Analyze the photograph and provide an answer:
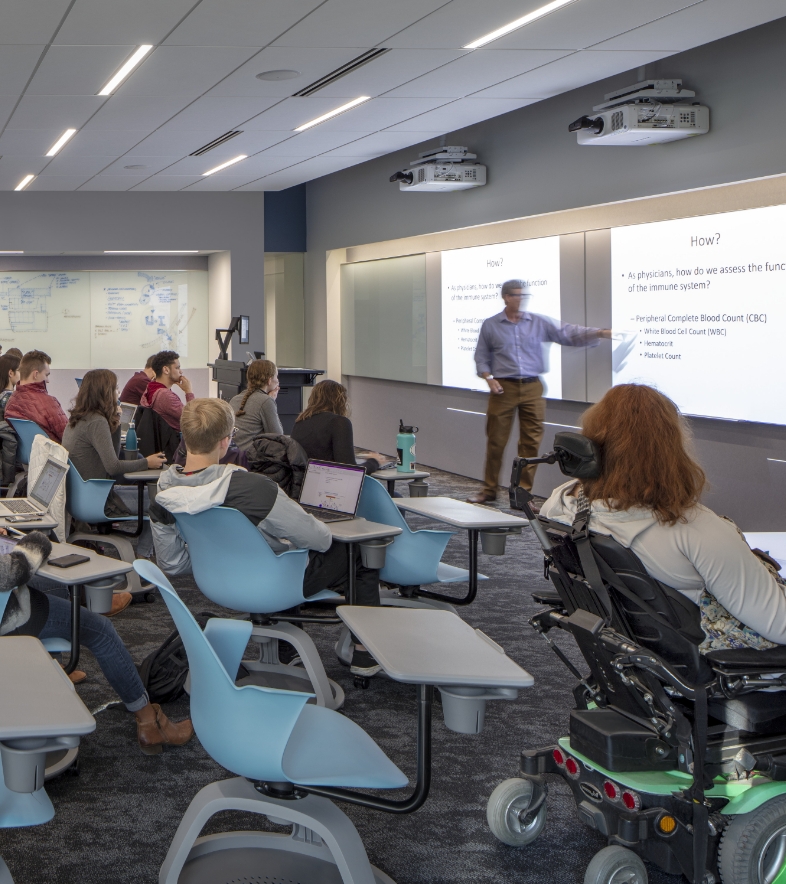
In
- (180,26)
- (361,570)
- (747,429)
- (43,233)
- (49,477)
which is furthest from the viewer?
(43,233)

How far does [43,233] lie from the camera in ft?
37.5

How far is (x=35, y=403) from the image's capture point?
20.0ft

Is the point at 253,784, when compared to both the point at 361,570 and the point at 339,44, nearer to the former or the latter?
the point at 361,570

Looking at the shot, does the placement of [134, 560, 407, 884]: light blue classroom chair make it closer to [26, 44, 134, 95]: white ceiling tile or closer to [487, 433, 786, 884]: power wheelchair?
[487, 433, 786, 884]: power wheelchair

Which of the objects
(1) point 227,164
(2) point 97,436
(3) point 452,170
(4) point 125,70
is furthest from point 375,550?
(1) point 227,164

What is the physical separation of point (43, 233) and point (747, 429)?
8640mm

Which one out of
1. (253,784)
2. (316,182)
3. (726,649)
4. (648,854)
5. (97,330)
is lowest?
(648,854)

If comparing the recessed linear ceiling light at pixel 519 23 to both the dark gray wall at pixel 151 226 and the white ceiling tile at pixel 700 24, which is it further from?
the dark gray wall at pixel 151 226

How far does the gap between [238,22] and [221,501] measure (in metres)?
2.91

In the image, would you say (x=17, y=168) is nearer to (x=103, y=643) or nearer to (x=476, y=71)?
(x=476, y=71)

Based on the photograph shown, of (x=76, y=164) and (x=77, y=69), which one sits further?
(x=76, y=164)

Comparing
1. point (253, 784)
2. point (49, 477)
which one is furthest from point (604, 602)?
point (49, 477)

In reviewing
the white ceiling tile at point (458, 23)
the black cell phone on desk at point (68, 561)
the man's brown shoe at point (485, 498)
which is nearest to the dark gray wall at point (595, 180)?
the man's brown shoe at point (485, 498)

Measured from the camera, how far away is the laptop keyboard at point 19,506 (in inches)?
151
